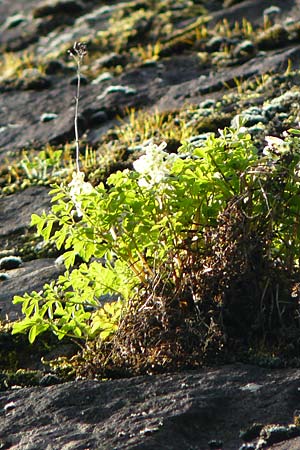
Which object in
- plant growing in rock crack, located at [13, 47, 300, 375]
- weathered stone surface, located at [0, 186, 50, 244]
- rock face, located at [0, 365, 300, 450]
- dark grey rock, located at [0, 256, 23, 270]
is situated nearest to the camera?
rock face, located at [0, 365, 300, 450]

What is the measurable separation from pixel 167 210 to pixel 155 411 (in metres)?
1.11

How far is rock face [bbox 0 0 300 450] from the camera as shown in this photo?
444cm

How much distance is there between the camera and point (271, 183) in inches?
200

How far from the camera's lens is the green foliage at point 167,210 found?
509 cm

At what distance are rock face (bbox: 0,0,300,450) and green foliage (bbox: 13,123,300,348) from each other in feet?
1.88

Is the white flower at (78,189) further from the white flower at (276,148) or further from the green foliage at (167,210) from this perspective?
the white flower at (276,148)

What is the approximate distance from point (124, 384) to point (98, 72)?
7.97 meters

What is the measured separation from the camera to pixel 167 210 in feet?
16.9

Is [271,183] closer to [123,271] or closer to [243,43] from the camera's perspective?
[123,271]

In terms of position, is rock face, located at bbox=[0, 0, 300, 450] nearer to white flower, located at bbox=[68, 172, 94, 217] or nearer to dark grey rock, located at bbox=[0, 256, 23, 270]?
dark grey rock, located at bbox=[0, 256, 23, 270]

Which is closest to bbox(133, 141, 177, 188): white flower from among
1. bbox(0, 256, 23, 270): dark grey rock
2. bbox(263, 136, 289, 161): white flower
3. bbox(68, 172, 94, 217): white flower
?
bbox(68, 172, 94, 217): white flower

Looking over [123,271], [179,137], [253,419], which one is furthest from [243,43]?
[253,419]

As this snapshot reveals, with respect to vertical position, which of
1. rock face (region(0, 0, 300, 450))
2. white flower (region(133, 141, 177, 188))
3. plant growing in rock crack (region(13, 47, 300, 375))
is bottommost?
rock face (region(0, 0, 300, 450))

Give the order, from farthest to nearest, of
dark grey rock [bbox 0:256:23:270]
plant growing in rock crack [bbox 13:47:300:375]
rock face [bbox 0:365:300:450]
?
dark grey rock [bbox 0:256:23:270] < plant growing in rock crack [bbox 13:47:300:375] < rock face [bbox 0:365:300:450]
